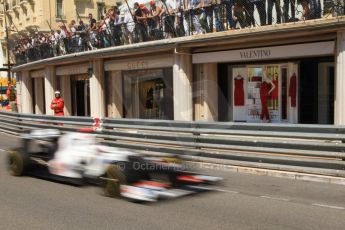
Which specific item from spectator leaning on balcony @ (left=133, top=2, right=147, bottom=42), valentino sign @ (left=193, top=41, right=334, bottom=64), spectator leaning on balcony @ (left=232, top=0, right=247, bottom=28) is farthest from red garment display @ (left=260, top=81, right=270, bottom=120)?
spectator leaning on balcony @ (left=133, top=2, right=147, bottom=42)

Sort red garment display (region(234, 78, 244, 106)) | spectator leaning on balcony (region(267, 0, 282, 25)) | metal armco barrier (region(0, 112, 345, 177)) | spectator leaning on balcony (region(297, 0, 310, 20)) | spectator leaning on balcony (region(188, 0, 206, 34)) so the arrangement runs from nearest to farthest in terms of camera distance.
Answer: metal armco barrier (region(0, 112, 345, 177)) < spectator leaning on balcony (region(297, 0, 310, 20)) < spectator leaning on balcony (region(267, 0, 282, 25)) < spectator leaning on balcony (region(188, 0, 206, 34)) < red garment display (region(234, 78, 244, 106))

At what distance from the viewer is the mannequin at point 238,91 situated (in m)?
16.6

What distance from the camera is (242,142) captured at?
9750mm

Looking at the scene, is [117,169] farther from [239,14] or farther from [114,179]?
[239,14]

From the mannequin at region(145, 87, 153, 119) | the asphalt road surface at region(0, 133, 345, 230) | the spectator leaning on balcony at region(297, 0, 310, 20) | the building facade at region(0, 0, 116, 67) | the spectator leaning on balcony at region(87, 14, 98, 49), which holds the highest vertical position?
the building facade at region(0, 0, 116, 67)

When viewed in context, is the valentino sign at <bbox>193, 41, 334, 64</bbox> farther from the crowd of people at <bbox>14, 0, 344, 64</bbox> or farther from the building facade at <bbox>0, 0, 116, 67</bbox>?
the building facade at <bbox>0, 0, 116, 67</bbox>

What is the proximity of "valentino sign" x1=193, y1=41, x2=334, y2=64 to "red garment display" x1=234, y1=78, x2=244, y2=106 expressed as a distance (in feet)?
5.18

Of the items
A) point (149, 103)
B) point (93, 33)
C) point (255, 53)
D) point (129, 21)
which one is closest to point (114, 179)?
point (255, 53)

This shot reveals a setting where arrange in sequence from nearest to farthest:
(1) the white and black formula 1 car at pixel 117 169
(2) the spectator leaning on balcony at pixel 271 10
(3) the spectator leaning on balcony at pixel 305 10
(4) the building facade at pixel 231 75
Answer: (1) the white and black formula 1 car at pixel 117 169 → (3) the spectator leaning on balcony at pixel 305 10 → (4) the building facade at pixel 231 75 → (2) the spectator leaning on balcony at pixel 271 10

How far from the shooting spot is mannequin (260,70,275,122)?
1583 centimetres

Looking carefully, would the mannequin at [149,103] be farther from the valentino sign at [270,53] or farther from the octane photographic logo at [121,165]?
the octane photographic logo at [121,165]

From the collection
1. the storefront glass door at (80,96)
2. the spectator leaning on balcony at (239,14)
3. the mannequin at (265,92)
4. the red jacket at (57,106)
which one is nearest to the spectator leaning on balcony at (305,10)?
the spectator leaning on balcony at (239,14)

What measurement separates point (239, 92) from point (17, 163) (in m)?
9.43

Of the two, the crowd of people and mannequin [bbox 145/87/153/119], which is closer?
the crowd of people
